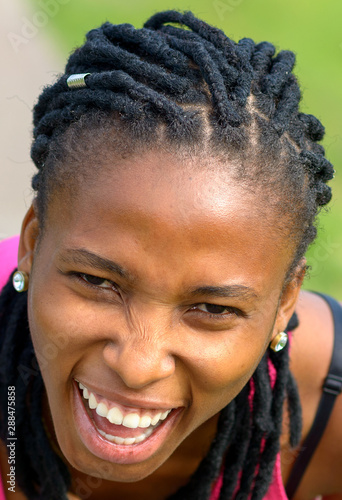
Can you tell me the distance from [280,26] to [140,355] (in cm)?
486

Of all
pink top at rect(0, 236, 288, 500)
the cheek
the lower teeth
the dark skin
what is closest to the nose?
the dark skin

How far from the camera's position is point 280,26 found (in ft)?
19.8

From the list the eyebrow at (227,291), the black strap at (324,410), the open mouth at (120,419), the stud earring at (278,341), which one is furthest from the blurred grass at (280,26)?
the open mouth at (120,419)

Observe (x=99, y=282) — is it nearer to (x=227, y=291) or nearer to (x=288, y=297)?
(x=227, y=291)

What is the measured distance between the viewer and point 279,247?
2146mm

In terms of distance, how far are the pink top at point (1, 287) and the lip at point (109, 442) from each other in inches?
27.4

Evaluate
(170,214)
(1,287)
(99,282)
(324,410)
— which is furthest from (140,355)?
(324,410)

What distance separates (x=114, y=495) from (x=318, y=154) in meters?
1.72

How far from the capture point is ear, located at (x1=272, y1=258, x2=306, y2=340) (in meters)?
2.42

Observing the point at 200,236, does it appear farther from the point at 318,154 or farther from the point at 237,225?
the point at 318,154

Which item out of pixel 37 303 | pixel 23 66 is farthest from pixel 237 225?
pixel 23 66

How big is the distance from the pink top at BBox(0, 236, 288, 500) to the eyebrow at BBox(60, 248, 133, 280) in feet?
3.50

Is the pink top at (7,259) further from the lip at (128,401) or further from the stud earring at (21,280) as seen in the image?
the lip at (128,401)

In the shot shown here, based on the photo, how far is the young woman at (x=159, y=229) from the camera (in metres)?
1.95
